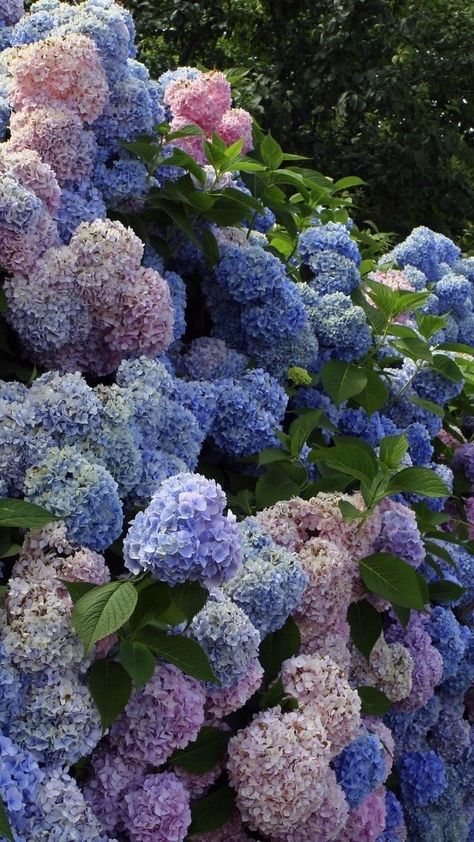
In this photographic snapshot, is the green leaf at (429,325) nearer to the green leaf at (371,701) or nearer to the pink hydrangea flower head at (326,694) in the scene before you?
the green leaf at (371,701)

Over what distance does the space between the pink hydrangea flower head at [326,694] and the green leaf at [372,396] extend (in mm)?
799

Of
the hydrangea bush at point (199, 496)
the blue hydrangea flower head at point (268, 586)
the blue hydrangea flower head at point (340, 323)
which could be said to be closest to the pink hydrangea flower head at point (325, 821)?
the hydrangea bush at point (199, 496)

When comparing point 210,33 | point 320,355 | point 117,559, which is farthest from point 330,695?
point 210,33

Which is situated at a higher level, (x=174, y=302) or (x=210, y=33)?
(x=174, y=302)

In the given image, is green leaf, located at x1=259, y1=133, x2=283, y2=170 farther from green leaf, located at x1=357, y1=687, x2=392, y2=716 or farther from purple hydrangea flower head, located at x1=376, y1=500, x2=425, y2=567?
green leaf, located at x1=357, y1=687, x2=392, y2=716

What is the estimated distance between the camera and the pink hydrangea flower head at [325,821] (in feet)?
5.47

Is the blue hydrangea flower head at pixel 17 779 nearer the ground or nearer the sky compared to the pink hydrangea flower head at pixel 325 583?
nearer the sky

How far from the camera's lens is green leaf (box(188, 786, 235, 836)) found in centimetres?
163

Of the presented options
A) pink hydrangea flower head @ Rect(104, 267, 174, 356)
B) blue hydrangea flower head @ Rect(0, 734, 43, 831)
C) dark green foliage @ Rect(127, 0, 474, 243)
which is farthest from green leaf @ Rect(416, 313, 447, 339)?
dark green foliage @ Rect(127, 0, 474, 243)

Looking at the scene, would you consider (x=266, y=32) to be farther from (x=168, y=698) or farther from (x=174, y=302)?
(x=168, y=698)

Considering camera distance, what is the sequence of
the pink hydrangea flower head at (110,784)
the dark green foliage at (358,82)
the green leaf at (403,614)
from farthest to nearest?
the dark green foliage at (358,82) → the green leaf at (403,614) → the pink hydrangea flower head at (110,784)

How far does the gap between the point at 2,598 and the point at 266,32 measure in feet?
30.3

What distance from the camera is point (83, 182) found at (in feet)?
7.09

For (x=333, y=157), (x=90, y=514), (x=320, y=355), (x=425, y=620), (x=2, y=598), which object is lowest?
(x=333, y=157)
